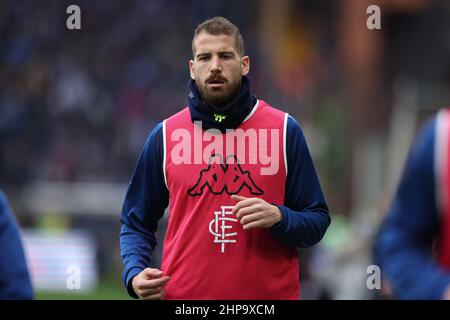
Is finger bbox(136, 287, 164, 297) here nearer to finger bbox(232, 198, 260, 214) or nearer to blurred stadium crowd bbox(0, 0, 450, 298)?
finger bbox(232, 198, 260, 214)

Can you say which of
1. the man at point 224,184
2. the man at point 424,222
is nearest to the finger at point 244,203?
the man at point 224,184

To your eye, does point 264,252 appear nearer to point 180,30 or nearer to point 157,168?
point 157,168

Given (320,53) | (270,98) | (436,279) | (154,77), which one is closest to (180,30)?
(154,77)

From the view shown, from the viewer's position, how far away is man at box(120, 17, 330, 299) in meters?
3.93

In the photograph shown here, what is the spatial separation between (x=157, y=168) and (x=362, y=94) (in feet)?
46.0

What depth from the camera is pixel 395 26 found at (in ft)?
64.1

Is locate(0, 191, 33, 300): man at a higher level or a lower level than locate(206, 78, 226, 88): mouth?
lower

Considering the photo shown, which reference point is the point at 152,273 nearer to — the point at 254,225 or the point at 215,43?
the point at 254,225

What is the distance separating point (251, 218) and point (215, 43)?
25.5 inches

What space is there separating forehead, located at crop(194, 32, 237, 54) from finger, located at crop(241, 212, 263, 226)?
2.00 feet

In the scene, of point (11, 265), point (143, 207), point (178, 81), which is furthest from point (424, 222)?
point (178, 81)

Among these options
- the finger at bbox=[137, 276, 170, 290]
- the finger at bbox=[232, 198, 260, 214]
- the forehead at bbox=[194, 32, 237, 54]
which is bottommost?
the finger at bbox=[137, 276, 170, 290]

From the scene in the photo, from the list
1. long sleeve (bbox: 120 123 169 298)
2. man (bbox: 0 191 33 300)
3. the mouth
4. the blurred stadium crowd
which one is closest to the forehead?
the mouth

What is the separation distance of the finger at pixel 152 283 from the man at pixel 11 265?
→ 40 cm
